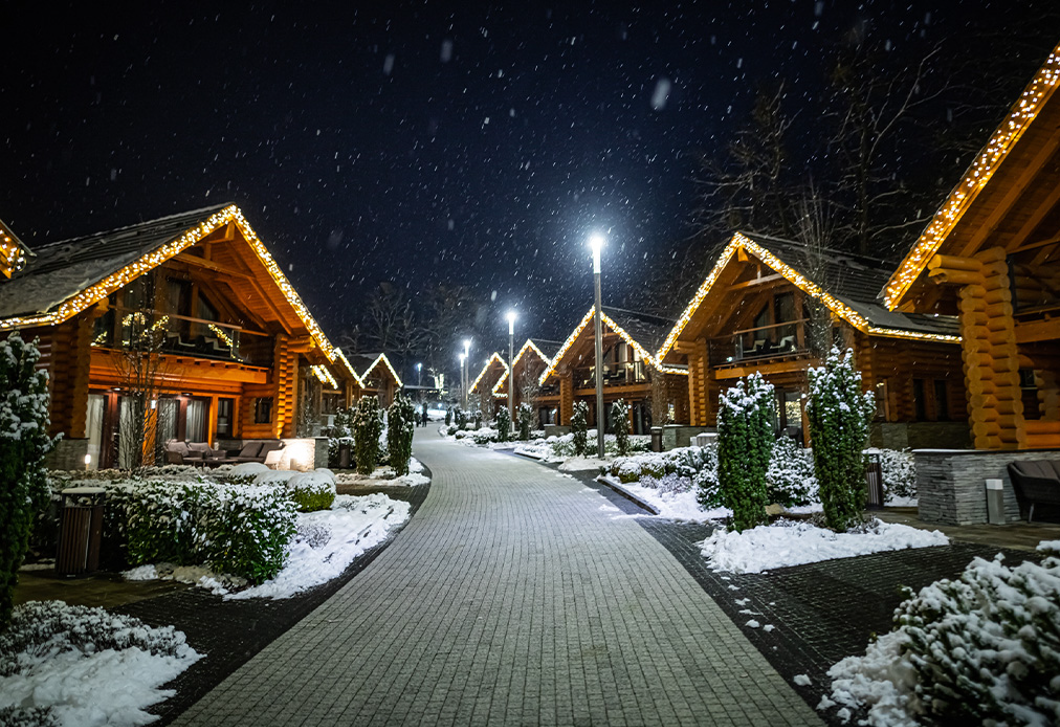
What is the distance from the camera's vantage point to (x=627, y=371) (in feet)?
113

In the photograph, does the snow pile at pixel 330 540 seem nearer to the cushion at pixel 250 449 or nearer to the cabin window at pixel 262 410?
the cushion at pixel 250 449

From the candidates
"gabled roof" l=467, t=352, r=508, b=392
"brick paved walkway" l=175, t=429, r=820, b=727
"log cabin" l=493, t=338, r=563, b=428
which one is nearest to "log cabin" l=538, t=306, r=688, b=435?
"log cabin" l=493, t=338, r=563, b=428

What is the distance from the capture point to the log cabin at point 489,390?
162ft

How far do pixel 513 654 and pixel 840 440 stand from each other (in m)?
5.72

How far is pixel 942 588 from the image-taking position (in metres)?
3.77

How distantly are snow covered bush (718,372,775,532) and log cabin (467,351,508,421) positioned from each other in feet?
130

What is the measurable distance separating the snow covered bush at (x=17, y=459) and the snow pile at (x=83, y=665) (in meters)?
0.41

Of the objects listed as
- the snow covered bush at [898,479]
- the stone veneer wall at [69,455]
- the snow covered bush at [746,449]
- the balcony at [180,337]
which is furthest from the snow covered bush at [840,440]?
the stone veneer wall at [69,455]

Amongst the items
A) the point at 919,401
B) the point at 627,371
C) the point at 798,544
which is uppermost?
the point at 627,371

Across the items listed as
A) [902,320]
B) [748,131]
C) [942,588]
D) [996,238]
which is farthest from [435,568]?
[748,131]

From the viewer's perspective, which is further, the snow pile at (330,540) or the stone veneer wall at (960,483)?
the stone veneer wall at (960,483)

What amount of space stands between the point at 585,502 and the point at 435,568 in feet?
19.1

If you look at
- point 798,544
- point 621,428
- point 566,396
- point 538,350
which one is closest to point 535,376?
point 538,350

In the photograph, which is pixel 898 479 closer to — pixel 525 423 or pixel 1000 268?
pixel 1000 268
